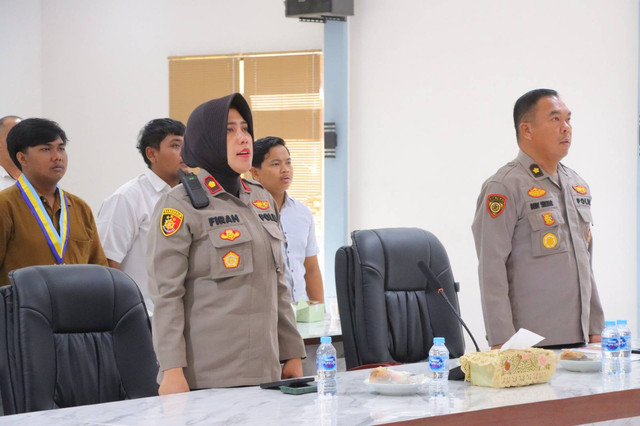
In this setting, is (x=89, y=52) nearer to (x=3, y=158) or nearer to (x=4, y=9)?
(x=4, y=9)

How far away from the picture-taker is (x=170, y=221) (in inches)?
95.9

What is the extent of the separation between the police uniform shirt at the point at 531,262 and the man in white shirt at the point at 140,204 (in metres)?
1.52

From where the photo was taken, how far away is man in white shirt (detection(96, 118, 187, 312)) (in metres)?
4.00

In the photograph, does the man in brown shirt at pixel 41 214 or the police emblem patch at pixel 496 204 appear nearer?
the police emblem patch at pixel 496 204

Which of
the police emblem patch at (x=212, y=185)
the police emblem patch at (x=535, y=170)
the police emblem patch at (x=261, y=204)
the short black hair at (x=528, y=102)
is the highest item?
the short black hair at (x=528, y=102)

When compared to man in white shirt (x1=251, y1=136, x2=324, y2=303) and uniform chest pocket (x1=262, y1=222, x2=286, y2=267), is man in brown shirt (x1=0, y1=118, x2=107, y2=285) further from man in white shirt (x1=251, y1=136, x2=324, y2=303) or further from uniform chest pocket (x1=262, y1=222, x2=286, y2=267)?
uniform chest pocket (x1=262, y1=222, x2=286, y2=267)

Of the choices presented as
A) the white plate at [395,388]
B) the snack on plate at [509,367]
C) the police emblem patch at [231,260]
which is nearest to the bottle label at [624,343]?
the snack on plate at [509,367]

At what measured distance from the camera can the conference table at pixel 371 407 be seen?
6.54ft

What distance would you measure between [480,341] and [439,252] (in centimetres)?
313

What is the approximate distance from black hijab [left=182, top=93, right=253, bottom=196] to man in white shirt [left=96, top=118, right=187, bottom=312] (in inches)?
57.9

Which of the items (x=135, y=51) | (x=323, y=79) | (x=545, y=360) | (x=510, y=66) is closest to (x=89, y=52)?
(x=135, y=51)

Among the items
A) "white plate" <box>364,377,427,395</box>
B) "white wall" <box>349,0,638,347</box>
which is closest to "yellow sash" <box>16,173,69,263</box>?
"white plate" <box>364,377,427,395</box>

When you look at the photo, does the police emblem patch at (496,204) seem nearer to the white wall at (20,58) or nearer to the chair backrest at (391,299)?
the chair backrest at (391,299)

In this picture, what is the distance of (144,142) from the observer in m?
4.09
